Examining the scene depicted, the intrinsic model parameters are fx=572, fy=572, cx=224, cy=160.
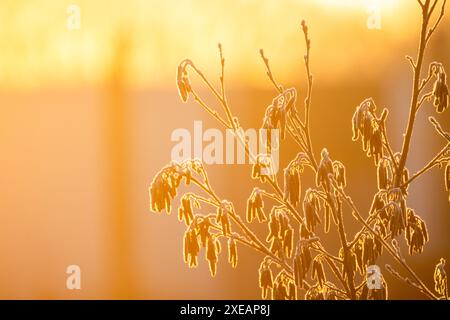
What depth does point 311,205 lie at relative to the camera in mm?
2199

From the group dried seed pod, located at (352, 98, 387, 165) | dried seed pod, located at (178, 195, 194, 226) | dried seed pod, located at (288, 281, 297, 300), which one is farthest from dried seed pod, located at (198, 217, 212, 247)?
dried seed pod, located at (352, 98, 387, 165)

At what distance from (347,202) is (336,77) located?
58cm

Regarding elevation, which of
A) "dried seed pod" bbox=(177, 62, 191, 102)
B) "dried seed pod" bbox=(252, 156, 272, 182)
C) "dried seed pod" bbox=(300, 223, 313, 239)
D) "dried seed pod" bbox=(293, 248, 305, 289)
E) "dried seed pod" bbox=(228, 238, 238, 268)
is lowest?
"dried seed pod" bbox=(293, 248, 305, 289)

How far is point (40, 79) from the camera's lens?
104 inches

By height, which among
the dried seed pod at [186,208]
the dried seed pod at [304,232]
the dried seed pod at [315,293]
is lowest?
the dried seed pod at [315,293]

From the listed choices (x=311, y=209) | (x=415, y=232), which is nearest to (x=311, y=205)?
(x=311, y=209)

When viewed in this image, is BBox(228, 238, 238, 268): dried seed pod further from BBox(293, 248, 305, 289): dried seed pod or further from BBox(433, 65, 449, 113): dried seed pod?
BBox(433, 65, 449, 113): dried seed pod

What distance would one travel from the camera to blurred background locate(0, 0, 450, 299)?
258 cm

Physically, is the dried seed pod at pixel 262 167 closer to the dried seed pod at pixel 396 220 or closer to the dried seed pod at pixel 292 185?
the dried seed pod at pixel 292 185

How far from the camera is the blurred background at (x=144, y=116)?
2580 mm

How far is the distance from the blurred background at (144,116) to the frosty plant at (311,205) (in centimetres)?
6

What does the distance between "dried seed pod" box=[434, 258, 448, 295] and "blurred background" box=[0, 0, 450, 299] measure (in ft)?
0.12

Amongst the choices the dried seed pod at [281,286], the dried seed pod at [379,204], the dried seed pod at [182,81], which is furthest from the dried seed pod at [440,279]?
the dried seed pod at [182,81]

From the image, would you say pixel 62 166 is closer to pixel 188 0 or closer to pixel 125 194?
pixel 125 194
